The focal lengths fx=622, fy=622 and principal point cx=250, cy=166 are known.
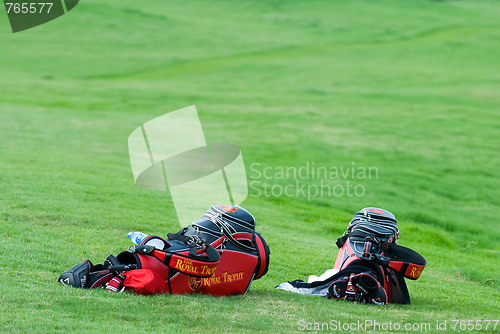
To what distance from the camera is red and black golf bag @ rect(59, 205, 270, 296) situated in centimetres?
564

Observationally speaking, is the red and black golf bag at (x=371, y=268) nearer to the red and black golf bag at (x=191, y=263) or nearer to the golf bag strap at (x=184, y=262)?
the red and black golf bag at (x=191, y=263)

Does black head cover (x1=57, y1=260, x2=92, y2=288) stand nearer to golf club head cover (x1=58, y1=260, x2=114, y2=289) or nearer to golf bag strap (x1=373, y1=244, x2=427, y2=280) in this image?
golf club head cover (x1=58, y1=260, x2=114, y2=289)

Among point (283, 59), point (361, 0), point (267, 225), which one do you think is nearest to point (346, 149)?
point (267, 225)

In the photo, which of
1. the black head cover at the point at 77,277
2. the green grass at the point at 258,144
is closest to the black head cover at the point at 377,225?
the green grass at the point at 258,144

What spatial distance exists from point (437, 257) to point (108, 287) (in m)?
6.93

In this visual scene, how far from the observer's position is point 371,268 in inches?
257

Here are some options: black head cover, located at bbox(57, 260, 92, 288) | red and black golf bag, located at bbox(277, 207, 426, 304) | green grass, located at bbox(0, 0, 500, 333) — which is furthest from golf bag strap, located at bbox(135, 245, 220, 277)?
red and black golf bag, located at bbox(277, 207, 426, 304)

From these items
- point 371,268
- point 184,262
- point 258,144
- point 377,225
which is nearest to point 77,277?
point 184,262

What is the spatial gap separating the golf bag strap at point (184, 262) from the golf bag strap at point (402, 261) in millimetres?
1882

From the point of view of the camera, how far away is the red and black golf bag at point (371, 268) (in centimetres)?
640

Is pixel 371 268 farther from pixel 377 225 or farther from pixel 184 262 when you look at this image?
pixel 184 262

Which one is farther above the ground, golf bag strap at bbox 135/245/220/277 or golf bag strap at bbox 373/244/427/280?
golf bag strap at bbox 135/245/220/277

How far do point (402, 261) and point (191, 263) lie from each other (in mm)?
2363

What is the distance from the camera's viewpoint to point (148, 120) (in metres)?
25.3
